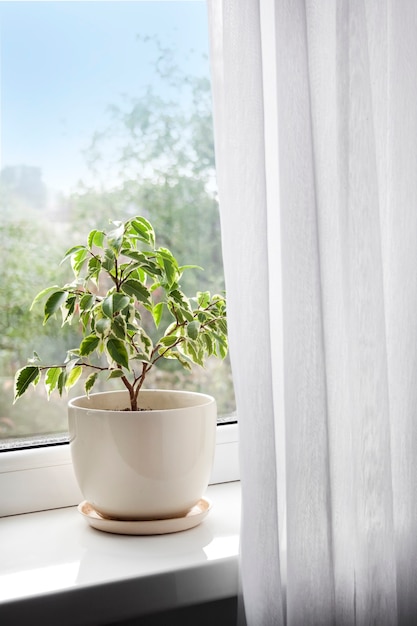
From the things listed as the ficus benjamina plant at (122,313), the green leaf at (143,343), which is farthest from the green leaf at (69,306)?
the green leaf at (143,343)

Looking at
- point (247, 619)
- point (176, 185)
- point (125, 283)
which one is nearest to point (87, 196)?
point (176, 185)

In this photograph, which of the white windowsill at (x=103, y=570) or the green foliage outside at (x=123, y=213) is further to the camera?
the green foliage outside at (x=123, y=213)

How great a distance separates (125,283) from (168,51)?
0.52 meters

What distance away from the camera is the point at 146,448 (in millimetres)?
1021

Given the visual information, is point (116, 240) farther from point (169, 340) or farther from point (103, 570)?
point (103, 570)

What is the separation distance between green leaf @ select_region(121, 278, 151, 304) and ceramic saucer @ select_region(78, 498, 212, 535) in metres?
0.32

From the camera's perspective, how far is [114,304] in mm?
990

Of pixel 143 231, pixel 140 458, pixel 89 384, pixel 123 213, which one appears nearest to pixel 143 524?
pixel 140 458

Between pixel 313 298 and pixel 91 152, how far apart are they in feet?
1.78

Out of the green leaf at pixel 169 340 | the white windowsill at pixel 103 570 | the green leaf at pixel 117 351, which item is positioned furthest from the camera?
the green leaf at pixel 169 340

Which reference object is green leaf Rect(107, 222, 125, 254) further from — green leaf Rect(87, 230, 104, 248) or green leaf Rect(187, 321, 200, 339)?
green leaf Rect(187, 321, 200, 339)

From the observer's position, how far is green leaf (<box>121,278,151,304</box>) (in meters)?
1.04

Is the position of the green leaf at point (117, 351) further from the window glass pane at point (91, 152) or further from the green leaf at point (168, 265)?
the window glass pane at point (91, 152)

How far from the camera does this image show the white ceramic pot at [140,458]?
3.34ft
